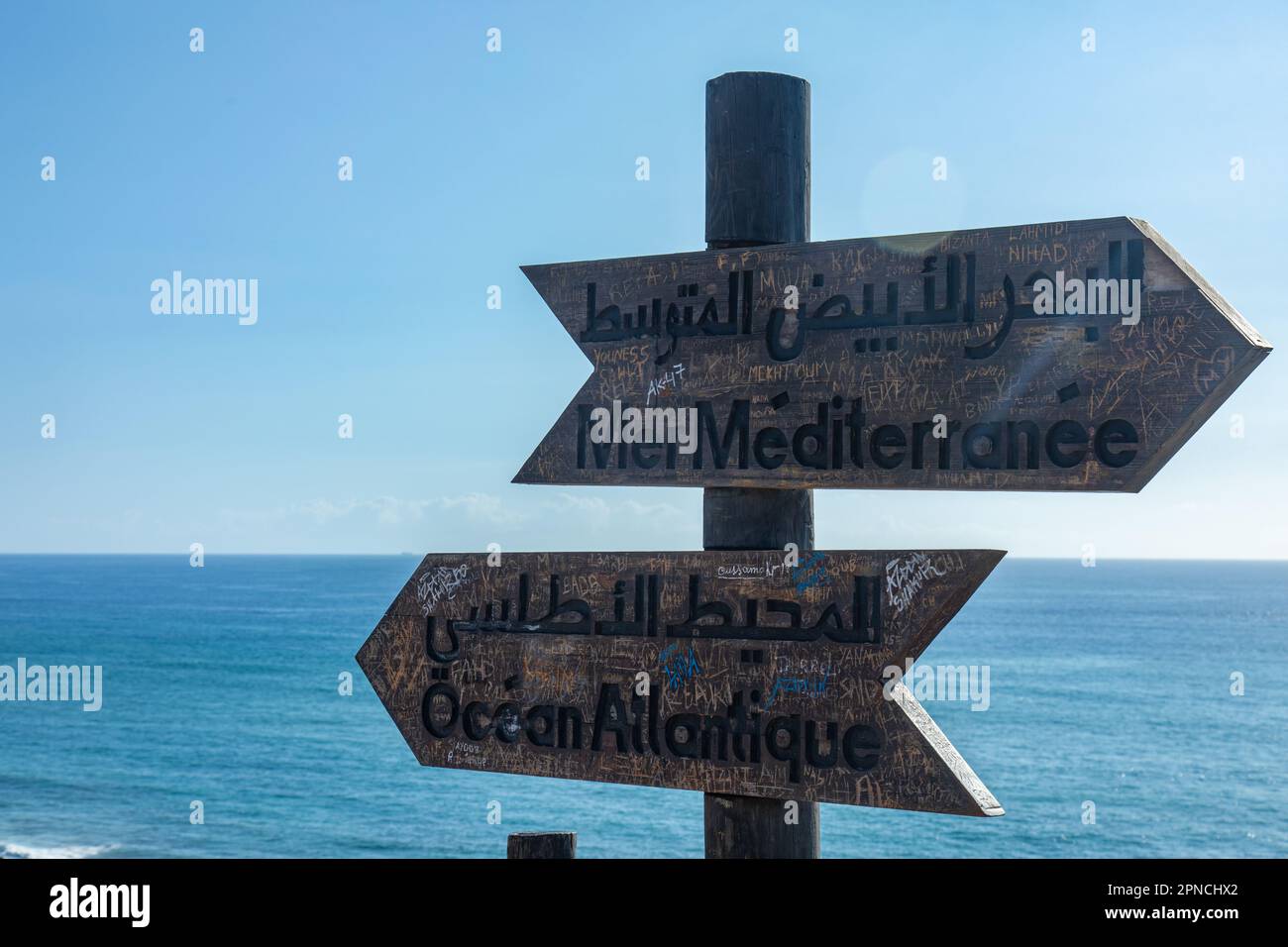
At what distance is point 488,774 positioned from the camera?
47.8m

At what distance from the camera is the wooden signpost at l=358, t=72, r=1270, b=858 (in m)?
3.84

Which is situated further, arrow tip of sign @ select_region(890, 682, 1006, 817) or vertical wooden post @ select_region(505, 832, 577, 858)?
vertical wooden post @ select_region(505, 832, 577, 858)

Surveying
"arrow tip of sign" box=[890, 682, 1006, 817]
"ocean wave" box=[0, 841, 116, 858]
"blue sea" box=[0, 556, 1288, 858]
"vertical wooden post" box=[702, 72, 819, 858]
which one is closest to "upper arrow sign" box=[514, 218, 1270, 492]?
"vertical wooden post" box=[702, 72, 819, 858]

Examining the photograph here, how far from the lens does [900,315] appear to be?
4.13 metres

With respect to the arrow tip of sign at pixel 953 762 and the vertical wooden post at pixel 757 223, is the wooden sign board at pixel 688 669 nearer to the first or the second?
the arrow tip of sign at pixel 953 762

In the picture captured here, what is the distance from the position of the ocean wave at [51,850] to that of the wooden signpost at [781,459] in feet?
142

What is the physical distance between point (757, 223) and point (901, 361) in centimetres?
82

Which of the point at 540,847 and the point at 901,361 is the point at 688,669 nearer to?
the point at 540,847

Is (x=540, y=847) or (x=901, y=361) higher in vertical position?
(x=901, y=361)

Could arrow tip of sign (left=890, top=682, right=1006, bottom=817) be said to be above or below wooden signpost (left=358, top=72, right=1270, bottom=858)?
below

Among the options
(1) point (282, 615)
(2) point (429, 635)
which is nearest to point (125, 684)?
(1) point (282, 615)

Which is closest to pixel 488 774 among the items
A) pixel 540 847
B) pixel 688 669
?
pixel 540 847

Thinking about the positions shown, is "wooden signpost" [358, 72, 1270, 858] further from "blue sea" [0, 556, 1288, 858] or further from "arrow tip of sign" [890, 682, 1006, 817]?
"blue sea" [0, 556, 1288, 858]
